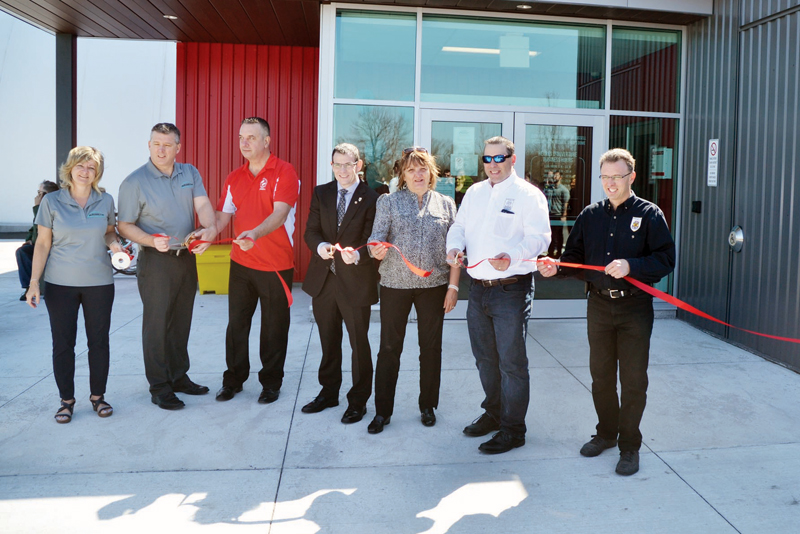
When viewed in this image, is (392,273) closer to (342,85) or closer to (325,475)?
(325,475)

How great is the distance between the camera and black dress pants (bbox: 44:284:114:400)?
3.87 metres

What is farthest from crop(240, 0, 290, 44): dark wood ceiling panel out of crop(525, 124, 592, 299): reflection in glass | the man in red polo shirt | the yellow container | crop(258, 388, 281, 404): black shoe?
crop(258, 388, 281, 404): black shoe

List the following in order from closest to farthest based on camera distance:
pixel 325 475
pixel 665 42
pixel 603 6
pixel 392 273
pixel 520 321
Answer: pixel 325 475 < pixel 520 321 < pixel 392 273 < pixel 603 6 < pixel 665 42

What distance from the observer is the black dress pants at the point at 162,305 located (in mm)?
4180

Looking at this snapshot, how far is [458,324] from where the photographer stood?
Answer: 689 centimetres

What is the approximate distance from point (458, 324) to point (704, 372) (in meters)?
2.56

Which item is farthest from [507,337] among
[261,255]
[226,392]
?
[226,392]

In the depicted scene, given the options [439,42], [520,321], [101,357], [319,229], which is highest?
[439,42]

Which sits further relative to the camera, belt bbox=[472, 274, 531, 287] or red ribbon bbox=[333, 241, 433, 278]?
red ribbon bbox=[333, 241, 433, 278]

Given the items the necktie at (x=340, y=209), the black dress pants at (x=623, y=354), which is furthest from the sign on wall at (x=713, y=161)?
the necktie at (x=340, y=209)

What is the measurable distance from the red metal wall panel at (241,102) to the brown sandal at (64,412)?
5251mm

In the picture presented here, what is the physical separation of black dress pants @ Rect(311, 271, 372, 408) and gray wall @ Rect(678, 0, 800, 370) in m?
3.70

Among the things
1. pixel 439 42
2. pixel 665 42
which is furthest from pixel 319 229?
pixel 665 42

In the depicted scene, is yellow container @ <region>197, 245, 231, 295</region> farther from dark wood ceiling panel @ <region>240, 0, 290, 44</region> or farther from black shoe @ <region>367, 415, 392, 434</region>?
black shoe @ <region>367, 415, 392, 434</region>
